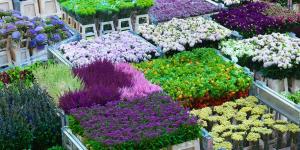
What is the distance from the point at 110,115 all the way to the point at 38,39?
3702 millimetres

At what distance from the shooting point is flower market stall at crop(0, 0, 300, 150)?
6.75 meters

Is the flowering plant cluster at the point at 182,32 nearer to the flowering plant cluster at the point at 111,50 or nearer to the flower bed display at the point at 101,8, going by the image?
the flowering plant cluster at the point at 111,50

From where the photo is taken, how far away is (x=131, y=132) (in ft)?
20.7

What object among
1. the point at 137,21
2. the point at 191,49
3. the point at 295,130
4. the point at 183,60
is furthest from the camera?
the point at 137,21

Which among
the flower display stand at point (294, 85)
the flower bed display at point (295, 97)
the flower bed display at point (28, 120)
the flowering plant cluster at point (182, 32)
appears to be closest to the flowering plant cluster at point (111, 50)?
the flowering plant cluster at point (182, 32)

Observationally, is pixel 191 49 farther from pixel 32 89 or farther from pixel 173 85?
pixel 32 89

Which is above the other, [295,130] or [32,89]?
[32,89]

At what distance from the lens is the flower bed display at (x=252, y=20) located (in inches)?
405

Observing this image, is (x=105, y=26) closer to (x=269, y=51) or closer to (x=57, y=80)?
(x=57, y=80)

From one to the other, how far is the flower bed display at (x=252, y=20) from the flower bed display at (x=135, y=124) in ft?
12.0

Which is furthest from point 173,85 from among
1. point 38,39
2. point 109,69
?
point 38,39

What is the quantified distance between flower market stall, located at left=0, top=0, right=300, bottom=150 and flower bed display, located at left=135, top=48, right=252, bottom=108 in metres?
0.02

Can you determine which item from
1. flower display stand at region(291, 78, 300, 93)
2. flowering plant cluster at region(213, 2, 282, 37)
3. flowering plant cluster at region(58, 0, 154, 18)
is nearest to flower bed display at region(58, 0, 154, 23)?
flowering plant cluster at region(58, 0, 154, 18)

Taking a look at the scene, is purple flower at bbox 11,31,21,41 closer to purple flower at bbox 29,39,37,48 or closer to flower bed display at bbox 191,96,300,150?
purple flower at bbox 29,39,37,48
